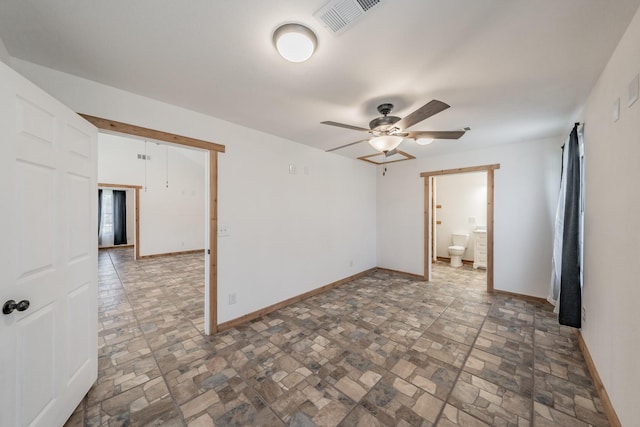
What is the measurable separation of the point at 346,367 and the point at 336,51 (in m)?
2.54

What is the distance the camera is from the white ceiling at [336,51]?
4.15ft

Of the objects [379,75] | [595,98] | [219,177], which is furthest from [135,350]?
[595,98]

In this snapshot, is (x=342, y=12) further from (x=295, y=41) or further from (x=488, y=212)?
(x=488, y=212)

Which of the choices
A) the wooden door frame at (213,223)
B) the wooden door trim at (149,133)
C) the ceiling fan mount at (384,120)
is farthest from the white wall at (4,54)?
the ceiling fan mount at (384,120)

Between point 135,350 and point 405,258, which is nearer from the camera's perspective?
point 135,350

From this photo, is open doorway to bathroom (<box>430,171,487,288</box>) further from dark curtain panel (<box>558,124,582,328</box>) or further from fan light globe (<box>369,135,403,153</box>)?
fan light globe (<box>369,135,403,153</box>)

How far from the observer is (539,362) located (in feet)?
7.11

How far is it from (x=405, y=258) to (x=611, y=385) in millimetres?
3383

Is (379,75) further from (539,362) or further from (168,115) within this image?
(539,362)

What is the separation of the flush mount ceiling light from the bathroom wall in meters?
5.42

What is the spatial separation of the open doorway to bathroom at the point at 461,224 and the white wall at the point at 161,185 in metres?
6.95

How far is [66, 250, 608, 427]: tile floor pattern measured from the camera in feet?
5.36

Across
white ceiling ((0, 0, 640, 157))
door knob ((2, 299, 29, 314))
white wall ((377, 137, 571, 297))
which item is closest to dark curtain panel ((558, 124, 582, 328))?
white ceiling ((0, 0, 640, 157))

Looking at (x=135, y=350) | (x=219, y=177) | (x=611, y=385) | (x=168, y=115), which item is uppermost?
(x=168, y=115)
